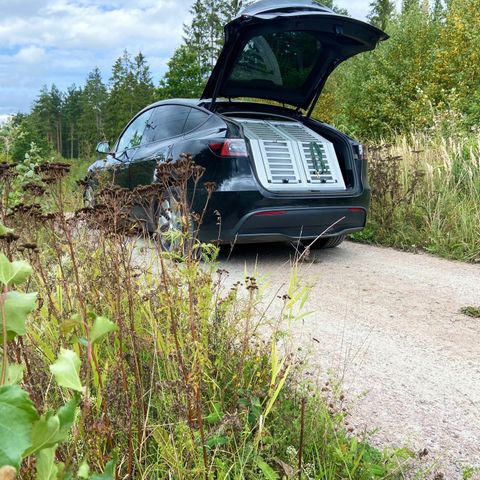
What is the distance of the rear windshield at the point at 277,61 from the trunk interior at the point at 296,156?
39cm

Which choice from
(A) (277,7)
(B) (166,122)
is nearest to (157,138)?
(B) (166,122)

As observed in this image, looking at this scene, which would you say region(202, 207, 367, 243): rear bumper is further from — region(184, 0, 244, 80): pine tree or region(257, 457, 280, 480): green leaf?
region(184, 0, 244, 80): pine tree

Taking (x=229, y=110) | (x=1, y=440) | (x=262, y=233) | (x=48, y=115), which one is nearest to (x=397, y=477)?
(x=1, y=440)

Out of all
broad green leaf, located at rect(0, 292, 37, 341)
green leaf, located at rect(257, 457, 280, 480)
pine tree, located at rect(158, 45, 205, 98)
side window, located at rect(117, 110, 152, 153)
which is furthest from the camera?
pine tree, located at rect(158, 45, 205, 98)

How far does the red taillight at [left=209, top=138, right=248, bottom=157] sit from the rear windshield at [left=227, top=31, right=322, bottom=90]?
82 cm

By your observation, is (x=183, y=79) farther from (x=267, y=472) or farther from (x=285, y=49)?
(x=267, y=472)

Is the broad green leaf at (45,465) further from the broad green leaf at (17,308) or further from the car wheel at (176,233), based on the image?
the car wheel at (176,233)

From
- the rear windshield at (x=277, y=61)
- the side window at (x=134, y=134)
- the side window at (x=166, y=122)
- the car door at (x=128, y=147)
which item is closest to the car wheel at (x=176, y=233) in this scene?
the side window at (x=166, y=122)

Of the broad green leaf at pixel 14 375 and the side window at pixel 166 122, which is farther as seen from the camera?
A: the side window at pixel 166 122

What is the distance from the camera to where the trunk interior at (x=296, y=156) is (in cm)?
483

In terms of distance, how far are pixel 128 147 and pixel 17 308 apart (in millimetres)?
6232

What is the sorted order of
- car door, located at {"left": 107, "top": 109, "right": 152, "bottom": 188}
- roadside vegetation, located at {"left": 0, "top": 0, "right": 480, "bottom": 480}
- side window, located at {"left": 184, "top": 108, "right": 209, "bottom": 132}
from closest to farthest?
roadside vegetation, located at {"left": 0, "top": 0, "right": 480, "bottom": 480}, side window, located at {"left": 184, "top": 108, "right": 209, "bottom": 132}, car door, located at {"left": 107, "top": 109, "right": 152, "bottom": 188}

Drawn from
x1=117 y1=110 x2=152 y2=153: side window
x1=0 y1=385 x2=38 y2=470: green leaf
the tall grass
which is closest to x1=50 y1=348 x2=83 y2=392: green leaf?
x1=0 y1=385 x2=38 y2=470: green leaf

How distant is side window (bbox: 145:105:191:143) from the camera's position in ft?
18.4
